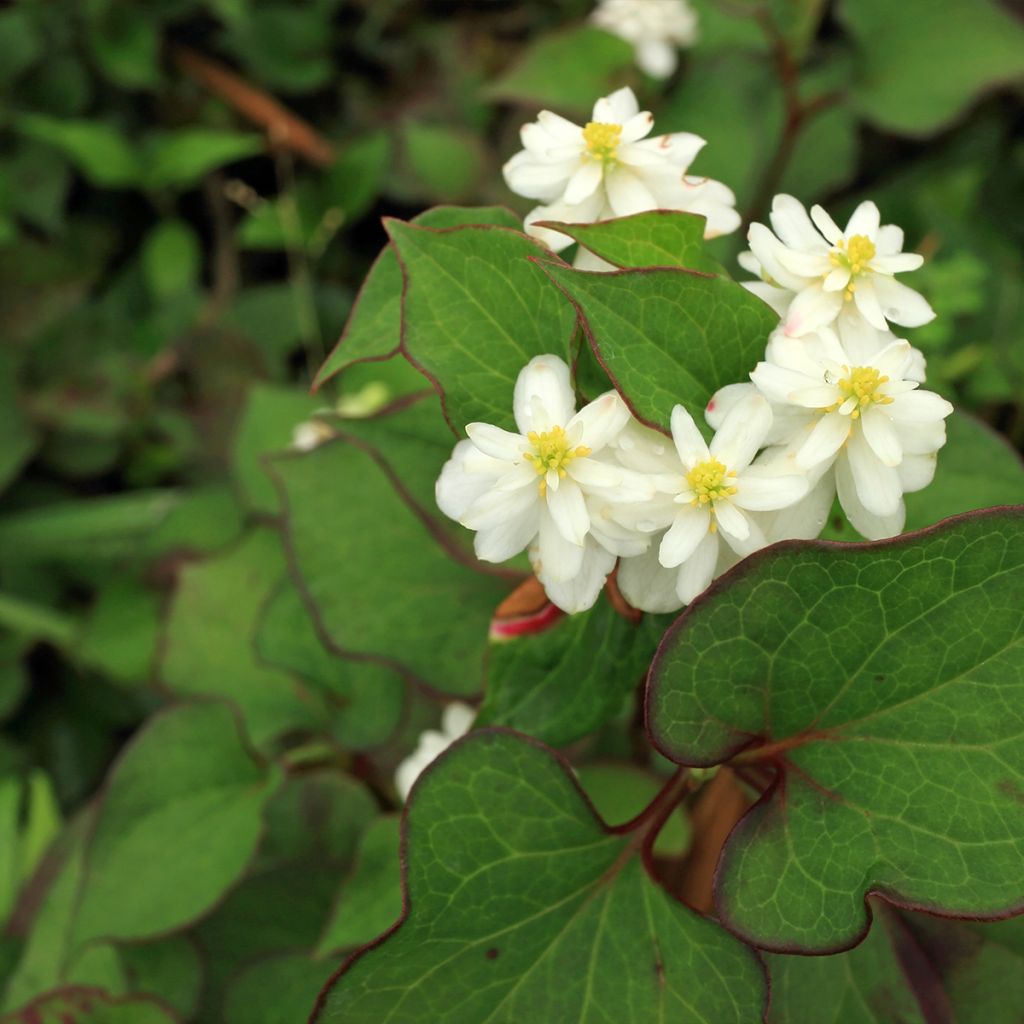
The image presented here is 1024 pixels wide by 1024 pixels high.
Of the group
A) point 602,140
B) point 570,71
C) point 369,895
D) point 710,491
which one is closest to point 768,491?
point 710,491

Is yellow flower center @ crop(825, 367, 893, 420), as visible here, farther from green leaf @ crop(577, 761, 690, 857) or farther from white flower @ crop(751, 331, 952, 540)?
green leaf @ crop(577, 761, 690, 857)

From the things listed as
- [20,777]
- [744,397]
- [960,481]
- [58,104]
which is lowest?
[20,777]

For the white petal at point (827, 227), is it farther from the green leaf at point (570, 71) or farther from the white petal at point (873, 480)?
the green leaf at point (570, 71)

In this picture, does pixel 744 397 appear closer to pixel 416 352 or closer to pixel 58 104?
pixel 416 352

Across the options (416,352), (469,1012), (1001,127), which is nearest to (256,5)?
(1001,127)

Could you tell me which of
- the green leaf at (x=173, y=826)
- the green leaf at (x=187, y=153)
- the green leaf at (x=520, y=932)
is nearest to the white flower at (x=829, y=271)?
the green leaf at (x=520, y=932)

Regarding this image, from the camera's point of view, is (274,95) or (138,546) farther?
(274,95)

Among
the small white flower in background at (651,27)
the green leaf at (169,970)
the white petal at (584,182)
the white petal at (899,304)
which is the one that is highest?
the white petal at (584,182)
